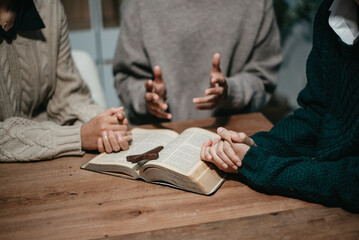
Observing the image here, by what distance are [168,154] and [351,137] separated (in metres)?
0.46

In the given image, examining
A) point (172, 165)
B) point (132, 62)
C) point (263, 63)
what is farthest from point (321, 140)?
point (132, 62)

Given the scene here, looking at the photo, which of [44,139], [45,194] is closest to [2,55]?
[44,139]

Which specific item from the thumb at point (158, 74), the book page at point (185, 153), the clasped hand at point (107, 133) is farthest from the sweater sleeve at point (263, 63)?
the clasped hand at point (107, 133)

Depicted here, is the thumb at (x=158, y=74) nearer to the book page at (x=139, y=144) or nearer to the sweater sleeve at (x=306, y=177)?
the book page at (x=139, y=144)

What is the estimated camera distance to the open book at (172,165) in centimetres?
85

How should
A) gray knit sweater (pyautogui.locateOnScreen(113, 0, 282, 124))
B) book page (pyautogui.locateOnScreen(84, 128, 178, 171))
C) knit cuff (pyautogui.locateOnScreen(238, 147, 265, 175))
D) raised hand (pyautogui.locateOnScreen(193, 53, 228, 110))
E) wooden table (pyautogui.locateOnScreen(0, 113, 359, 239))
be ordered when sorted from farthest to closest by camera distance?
gray knit sweater (pyautogui.locateOnScreen(113, 0, 282, 124)) < raised hand (pyautogui.locateOnScreen(193, 53, 228, 110)) < book page (pyautogui.locateOnScreen(84, 128, 178, 171)) < knit cuff (pyautogui.locateOnScreen(238, 147, 265, 175)) < wooden table (pyautogui.locateOnScreen(0, 113, 359, 239))

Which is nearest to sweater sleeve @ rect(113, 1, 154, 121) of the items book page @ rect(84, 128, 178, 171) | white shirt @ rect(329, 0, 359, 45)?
book page @ rect(84, 128, 178, 171)

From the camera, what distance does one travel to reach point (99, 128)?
3.50 ft

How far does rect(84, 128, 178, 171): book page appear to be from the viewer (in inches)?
38.2

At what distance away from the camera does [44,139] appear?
1057mm

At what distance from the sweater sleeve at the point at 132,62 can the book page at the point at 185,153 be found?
0.50 m

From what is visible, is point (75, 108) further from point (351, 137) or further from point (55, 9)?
point (351, 137)

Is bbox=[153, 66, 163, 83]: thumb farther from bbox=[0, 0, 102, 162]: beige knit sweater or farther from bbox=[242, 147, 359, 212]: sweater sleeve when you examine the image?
bbox=[242, 147, 359, 212]: sweater sleeve

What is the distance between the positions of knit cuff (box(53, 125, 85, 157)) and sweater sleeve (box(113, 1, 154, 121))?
462 mm
